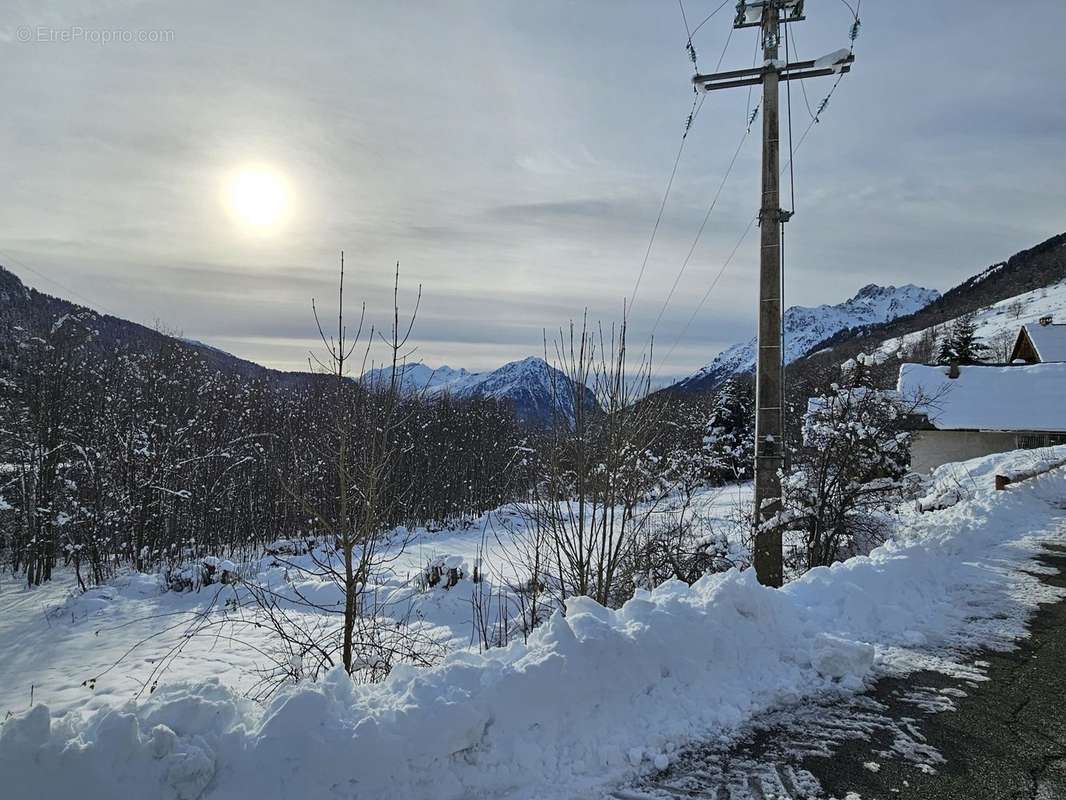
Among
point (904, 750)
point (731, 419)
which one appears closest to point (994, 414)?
point (731, 419)

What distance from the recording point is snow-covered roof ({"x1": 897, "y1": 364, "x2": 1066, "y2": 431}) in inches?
1127

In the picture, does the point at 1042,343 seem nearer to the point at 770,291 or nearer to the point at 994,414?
the point at 994,414

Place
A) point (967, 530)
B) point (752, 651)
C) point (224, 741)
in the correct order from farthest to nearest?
1. point (967, 530)
2. point (752, 651)
3. point (224, 741)

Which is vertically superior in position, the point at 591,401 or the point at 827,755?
the point at 591,401

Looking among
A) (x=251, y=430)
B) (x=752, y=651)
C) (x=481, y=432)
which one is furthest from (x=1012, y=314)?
(x=752, y=651)

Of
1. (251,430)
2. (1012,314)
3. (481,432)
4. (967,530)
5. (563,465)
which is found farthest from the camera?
(1012,314)

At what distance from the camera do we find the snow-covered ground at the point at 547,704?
106 inches

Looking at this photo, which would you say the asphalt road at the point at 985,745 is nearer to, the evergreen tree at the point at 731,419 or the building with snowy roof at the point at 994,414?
the building with snowy roof at the point at 994,414

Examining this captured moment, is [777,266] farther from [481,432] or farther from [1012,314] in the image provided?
[1012,314]

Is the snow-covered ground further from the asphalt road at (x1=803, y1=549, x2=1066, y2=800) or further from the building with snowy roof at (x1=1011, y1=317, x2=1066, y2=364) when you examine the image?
the building with snowy roof at (x1=1011, y1=317, x2=1066, y2=364)

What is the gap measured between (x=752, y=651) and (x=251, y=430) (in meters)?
38.8

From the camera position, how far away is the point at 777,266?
20.6 ft

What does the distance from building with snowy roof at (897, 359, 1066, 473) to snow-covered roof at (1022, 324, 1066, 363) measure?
28.0ft

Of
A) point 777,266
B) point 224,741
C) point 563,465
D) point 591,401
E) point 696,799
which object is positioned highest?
point 777,266
